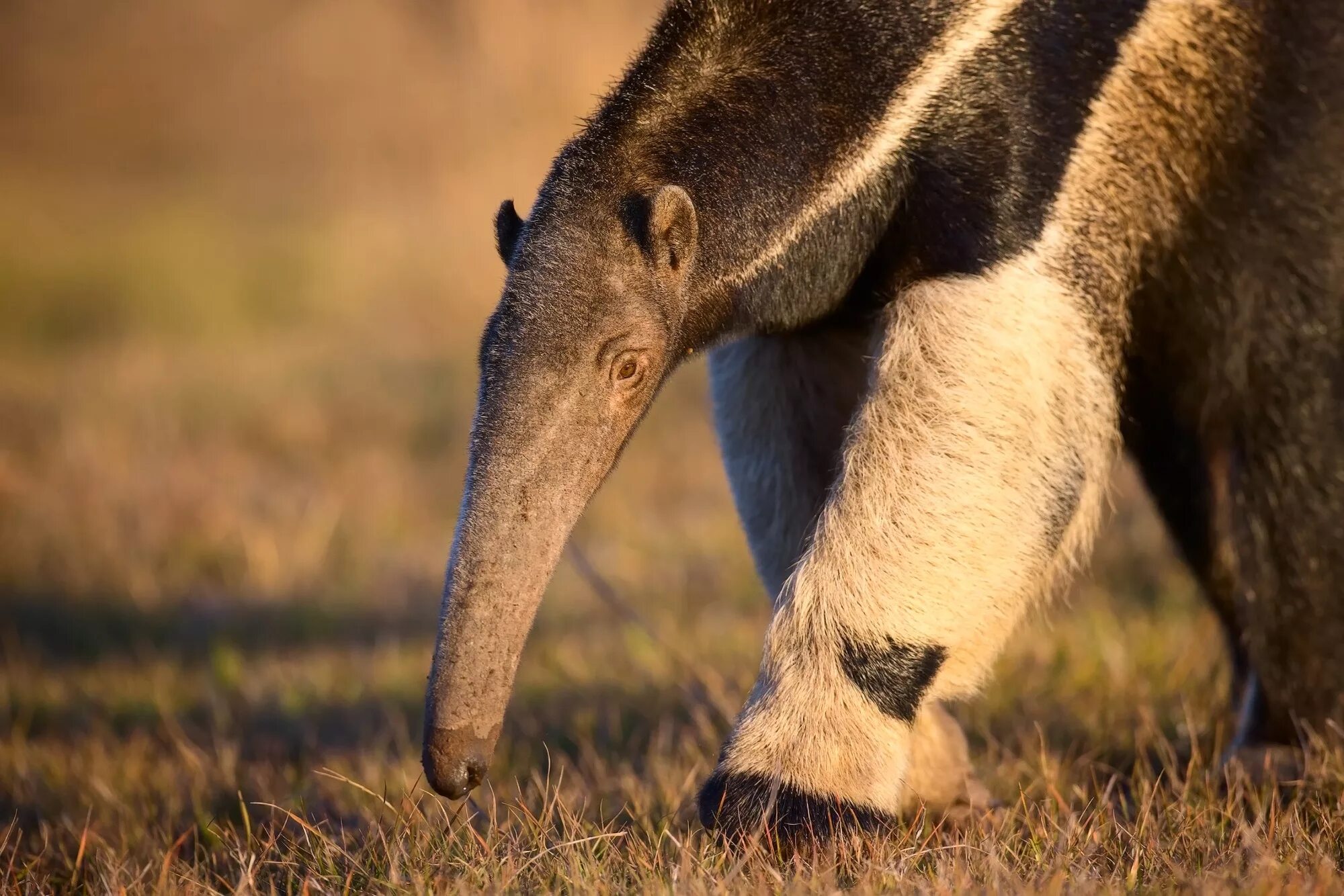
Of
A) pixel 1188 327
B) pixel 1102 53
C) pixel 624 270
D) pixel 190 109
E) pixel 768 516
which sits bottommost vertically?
pixel 190 109

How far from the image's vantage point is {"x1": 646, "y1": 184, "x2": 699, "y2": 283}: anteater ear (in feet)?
9.52

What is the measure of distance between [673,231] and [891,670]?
0.96m

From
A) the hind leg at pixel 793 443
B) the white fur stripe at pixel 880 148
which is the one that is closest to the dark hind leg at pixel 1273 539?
the hind leg at pixel 793 443

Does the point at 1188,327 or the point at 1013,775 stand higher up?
the point at 1188,327

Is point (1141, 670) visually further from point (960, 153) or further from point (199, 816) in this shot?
point (199, 816)

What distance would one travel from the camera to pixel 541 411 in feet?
9.34

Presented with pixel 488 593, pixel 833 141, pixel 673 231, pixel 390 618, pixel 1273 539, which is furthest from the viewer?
pixel 390 618

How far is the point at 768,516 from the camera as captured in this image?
3795mm

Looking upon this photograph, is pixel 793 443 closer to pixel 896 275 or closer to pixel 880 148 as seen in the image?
pixel 896 275

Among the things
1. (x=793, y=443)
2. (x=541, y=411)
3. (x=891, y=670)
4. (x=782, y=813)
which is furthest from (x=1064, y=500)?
(x=541, y=411)

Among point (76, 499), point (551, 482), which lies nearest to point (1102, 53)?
point (551, 482)

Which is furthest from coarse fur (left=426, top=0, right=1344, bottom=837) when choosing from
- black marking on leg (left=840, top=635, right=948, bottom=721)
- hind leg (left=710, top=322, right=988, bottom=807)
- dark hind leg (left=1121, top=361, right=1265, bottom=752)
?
dark hind leg (left=1121, top=361, right=1265, bottom=752)

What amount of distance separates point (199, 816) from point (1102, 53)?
2754 millimetres

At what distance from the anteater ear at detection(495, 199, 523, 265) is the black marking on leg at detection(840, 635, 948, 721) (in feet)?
3.43
